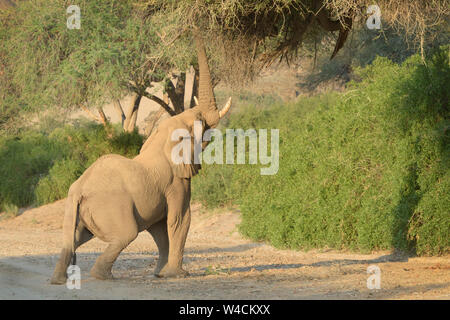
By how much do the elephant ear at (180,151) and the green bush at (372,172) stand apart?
3.94 metres

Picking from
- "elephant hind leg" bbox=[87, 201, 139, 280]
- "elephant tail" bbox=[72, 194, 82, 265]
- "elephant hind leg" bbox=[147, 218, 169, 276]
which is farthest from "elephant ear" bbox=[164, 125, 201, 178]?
"elephant tail" bbox=[72, 194, 82, 265]

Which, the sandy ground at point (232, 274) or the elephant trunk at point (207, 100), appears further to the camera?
the elephant trunk at point (207, 100)

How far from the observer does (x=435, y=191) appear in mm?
11984

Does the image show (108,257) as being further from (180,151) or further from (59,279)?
(180,151)

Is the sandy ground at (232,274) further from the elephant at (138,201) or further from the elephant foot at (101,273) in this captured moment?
the elephant at (138,201)

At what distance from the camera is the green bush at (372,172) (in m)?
12.1

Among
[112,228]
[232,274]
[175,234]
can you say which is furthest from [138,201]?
[232,274]

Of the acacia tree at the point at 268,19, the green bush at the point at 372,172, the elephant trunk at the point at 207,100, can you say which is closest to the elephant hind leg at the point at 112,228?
the elephant trunk at the point at 207,100

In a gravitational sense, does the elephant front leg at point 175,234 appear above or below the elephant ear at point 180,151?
below

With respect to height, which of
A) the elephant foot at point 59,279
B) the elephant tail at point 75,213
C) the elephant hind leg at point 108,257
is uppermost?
the elephant tail at point 75,213

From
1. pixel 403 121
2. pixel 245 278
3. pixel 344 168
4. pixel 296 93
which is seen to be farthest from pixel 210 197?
pixel 296 93

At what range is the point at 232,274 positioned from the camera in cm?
1045

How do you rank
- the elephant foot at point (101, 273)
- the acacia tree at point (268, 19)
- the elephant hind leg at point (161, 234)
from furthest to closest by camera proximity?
1. the acacia tree at point (268, 19)
2. the elephant hind leg at point (161, 234)
3. the elephant foot at point (101, 273)

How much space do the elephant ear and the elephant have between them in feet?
0.04
